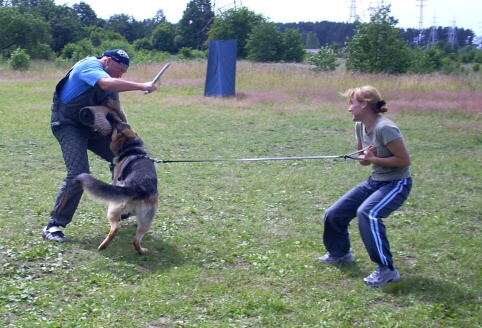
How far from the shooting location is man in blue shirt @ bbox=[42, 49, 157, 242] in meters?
5.16

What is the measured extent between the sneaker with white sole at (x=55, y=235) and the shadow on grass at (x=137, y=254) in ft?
0.42

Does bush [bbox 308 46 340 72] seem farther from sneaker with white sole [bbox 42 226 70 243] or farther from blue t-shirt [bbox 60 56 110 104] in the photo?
sneaker with white sole [bbox 42 226 70 243]

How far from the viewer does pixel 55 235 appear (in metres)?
5.15

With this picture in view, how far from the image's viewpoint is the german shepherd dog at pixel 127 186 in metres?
4.71

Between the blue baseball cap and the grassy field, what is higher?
the blue baseball cap

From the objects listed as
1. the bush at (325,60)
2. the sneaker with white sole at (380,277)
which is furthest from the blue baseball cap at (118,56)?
the bush at (325,60)

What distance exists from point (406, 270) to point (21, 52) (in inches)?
1187

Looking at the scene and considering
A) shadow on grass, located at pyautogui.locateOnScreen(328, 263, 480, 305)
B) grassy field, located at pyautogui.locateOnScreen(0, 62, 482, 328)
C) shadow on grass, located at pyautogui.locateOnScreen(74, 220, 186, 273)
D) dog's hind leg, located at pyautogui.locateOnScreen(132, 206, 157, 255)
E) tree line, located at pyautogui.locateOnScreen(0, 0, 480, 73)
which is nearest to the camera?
grassy field, located at pyautogui.locateOnScreen(0, 62, 482, 328)

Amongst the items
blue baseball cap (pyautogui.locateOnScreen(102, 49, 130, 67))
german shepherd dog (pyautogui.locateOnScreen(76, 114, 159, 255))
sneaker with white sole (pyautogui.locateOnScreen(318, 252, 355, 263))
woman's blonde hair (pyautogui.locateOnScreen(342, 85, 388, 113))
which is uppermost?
blue baseball cap (pyautogui.locateOnScreen(102, 49, 130, 67))

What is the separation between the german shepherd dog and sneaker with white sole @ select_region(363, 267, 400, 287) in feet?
6.54

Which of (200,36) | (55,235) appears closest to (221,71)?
(55,235)

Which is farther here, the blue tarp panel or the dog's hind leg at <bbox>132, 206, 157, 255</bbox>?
the blue tarp panel

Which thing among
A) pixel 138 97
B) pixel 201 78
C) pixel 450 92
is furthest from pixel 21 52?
pixel 450 92

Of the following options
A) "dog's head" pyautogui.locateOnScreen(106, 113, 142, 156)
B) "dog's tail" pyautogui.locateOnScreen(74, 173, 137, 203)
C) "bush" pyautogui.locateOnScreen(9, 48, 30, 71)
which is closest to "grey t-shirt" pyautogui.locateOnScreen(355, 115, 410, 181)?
"dog's tail" pyautogui.locateOnScreen(74, 173, 137, 203)
